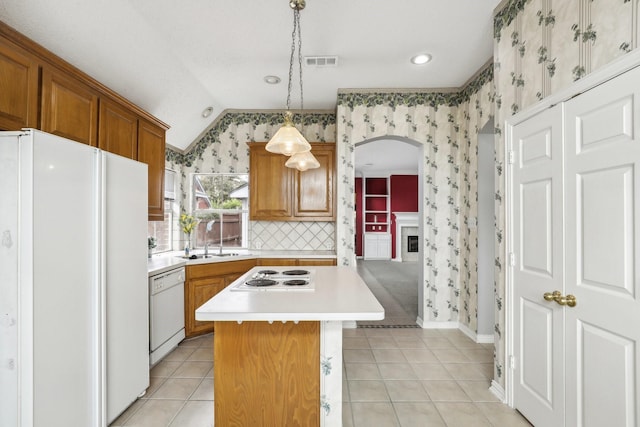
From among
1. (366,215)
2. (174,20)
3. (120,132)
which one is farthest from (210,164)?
(366,215)

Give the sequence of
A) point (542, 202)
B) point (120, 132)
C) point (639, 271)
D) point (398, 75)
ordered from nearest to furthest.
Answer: point (639, 271)
point (542, 202)
point (120, 132)
point (398, 75)

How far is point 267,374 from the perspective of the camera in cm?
170

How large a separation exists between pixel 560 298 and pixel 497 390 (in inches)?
41.9

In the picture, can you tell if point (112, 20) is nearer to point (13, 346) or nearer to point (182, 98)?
point (182, 98)

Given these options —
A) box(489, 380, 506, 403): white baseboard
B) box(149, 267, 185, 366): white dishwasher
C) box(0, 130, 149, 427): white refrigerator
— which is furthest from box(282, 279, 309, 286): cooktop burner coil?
box(489, 380, 506, 403): white baseboard

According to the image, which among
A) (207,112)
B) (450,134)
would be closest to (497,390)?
(450,134)

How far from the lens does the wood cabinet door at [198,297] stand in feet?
10.9

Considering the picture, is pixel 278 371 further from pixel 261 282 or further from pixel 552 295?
pixel 552 295

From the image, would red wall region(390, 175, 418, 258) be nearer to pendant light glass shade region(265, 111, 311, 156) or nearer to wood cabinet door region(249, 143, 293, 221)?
wood cabinet door region(249, 143, 293, 221)

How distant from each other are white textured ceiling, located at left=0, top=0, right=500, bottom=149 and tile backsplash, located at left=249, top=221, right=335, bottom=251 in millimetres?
1813

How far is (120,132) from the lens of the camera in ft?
8.30

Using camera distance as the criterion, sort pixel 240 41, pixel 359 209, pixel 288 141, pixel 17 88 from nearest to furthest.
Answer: pixel 17 88 → pixel 288 141 → pixel 240 41 → pixel 359 209

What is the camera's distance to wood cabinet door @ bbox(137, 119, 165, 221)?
2.86 meters

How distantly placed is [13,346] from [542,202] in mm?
2928
